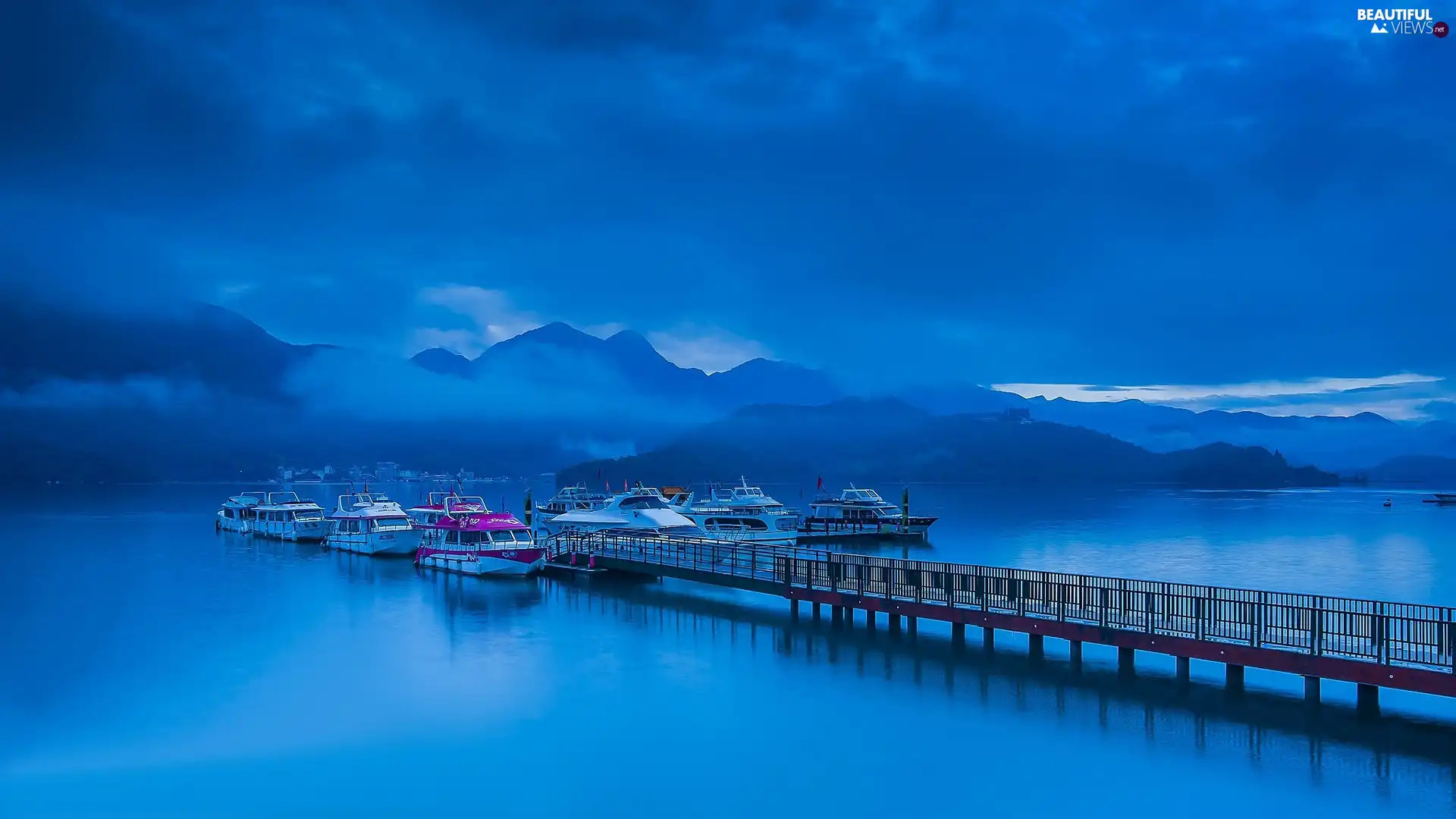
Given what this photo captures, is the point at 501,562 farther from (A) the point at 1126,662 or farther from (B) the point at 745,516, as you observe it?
(A) the point at 1126,662

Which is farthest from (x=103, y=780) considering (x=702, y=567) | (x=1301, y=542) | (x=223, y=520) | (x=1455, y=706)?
(x=1301, y=542)

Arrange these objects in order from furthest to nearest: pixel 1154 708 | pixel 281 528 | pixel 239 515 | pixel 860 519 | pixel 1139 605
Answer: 1. pixel 239 515
2. pixel 281 528
3. pixel 860 519
4. pixel 1139 605
5. pixel 1154 708

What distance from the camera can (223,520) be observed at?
10994 cm

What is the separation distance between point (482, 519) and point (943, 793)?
42162 mm

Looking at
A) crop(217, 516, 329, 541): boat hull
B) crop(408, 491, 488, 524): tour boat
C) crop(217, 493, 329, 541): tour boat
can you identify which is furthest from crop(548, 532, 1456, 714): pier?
crop(217, 493, 329, 541): tour boat

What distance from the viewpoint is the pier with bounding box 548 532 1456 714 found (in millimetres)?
25109

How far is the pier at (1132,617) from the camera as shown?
25.1 m

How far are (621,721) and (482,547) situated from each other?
31403 millimetres

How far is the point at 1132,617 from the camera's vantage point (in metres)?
30.8

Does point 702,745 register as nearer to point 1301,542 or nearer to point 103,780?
point 103,780

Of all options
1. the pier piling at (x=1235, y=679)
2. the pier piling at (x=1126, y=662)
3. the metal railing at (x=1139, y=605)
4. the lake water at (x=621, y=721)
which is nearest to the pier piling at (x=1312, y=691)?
the lake water at (x=621, y=721)

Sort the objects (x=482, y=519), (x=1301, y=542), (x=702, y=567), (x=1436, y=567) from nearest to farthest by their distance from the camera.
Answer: (x=702, y=567), (x=482, y=519), (x=1436, y=567), (x=1301, y=542)

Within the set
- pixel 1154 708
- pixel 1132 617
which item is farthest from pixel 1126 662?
pixel 1154 708

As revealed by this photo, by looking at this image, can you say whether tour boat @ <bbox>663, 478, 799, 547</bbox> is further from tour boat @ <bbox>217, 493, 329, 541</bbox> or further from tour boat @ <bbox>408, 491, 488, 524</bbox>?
tour boat @ <bbox>217, 493, 329, 541</bbox>
